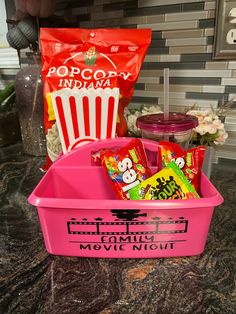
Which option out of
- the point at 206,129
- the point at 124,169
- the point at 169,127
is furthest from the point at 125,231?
the point at 206,129

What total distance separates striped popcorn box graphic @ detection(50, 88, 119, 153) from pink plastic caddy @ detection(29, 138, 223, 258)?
0.20 meters

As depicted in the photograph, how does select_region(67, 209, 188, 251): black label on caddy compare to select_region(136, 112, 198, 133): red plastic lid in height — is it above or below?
below

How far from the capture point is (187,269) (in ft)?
1.54

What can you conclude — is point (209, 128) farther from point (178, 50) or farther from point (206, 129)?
point (178, 50)

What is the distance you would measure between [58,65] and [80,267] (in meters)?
0.45

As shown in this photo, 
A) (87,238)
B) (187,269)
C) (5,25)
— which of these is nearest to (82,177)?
(87,238)

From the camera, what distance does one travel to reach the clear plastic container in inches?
23.5

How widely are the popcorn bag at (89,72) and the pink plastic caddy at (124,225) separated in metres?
0.21

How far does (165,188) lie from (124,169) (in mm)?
83

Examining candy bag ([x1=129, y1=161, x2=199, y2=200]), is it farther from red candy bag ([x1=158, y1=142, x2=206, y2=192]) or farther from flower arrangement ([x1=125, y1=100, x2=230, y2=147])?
flower arrangement ([x1=125, y1=100, x2=230, y2=147])

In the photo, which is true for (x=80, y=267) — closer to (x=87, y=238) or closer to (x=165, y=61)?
(x=87, y=238)

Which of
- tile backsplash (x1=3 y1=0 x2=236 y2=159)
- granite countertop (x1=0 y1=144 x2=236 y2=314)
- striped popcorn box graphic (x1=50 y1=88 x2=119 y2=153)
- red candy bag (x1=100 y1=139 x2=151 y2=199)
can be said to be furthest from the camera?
tile backsplash (x1=3 y1=0 x2=236 y2=159)

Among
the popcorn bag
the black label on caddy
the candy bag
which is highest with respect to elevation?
the popcorn bag

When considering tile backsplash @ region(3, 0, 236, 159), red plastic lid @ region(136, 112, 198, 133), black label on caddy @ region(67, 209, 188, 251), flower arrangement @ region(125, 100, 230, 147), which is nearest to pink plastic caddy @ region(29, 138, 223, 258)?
black label on caddy @ region(67, 209, 188, 251)
